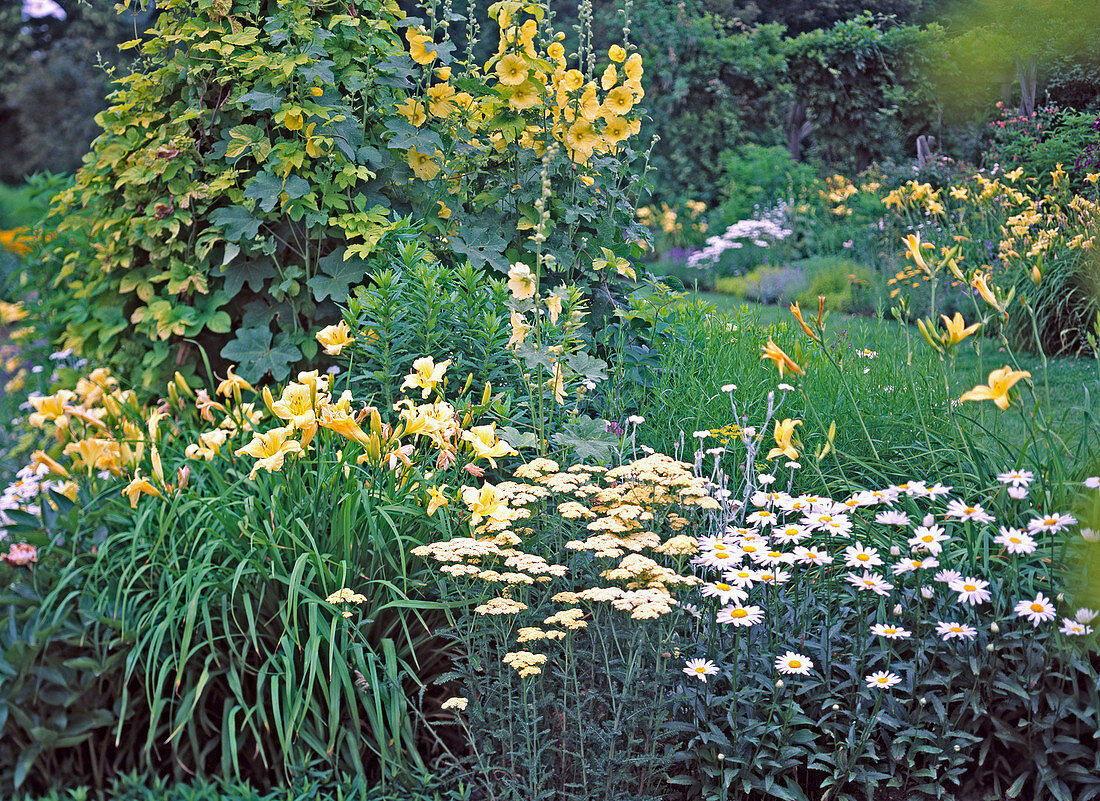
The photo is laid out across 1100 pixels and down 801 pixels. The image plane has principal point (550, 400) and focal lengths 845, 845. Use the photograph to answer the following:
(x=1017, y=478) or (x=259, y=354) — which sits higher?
(x=259, y=354)

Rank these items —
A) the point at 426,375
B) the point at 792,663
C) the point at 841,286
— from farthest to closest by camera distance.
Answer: the point at 841,286
the point at 426,375
the point at 792,663

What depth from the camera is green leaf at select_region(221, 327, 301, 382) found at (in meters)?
3.45

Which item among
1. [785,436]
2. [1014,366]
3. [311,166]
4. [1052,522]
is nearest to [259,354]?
[311,166]

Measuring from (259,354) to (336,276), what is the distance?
0.45 metres

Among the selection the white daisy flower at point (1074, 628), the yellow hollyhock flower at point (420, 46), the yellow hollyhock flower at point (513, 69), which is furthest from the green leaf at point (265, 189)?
the white daisy flower at point (1074, 628)

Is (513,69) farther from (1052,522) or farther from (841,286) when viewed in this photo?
(841,286)

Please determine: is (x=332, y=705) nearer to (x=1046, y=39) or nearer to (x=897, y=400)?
(x=897, y=400)

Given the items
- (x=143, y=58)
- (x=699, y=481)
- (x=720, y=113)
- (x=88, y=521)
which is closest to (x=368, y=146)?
(x=143, y=58)

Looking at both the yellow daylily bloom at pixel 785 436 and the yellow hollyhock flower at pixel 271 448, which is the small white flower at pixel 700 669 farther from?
the yellow hollyhock flower at pixel 271 448

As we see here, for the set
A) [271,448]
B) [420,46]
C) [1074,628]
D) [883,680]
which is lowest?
[883,680]

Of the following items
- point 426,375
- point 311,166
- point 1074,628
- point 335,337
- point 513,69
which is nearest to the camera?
point 1074,628

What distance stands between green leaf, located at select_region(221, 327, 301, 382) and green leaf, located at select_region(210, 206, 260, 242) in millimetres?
388

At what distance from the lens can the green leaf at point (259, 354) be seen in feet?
11.3

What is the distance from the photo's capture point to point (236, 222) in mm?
3531
